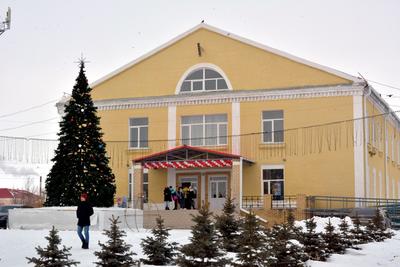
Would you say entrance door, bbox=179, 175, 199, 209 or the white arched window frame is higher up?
the white arched window frame

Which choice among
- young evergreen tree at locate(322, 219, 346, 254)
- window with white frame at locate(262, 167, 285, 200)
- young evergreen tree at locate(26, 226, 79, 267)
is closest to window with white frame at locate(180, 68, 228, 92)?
window with white frame at locate(262, 167, 285, 200)

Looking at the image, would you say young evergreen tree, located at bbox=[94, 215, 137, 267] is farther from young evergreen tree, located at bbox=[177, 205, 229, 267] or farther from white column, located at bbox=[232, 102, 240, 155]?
white column, located at bbox=[232, 102, 240, 155]

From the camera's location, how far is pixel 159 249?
14.2 meters

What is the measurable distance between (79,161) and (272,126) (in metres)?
12.7

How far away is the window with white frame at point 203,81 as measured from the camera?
1588 inches

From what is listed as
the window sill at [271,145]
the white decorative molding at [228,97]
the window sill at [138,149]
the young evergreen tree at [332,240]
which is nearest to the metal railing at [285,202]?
the window sill at [271,145]

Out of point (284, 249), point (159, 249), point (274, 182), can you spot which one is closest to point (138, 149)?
point (274, 182)

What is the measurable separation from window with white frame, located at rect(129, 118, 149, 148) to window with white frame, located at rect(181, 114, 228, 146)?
2.47m

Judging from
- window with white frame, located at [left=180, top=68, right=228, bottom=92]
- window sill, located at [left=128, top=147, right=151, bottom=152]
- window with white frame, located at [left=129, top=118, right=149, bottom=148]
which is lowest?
window sill, located at [left=128, top=147, right=151, bottom=152]

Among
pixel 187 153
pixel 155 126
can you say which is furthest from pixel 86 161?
pixel 155 126

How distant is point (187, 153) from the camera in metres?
37.8

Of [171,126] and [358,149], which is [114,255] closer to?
[358,149]

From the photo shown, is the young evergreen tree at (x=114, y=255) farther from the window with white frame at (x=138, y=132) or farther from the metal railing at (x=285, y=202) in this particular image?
the window with white frame at (x=138, y=132)

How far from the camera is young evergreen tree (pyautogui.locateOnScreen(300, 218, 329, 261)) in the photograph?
1606 cm
